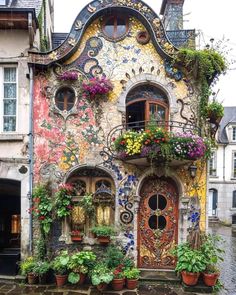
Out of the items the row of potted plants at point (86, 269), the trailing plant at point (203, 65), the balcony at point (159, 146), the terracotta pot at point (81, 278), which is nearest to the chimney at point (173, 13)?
the trailing plant at point (203, 65)

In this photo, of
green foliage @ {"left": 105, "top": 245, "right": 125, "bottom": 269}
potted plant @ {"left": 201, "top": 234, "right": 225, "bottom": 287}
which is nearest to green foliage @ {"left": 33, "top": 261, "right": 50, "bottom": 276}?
green foliage @ {"left": 105, "top": 245, "right": 125, "bottom": 269}

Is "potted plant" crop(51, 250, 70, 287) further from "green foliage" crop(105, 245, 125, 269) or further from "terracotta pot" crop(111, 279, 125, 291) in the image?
"terracotta pot" crop(111, 279, 125, 291)

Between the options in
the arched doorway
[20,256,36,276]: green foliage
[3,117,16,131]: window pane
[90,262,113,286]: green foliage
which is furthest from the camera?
the arched doorway

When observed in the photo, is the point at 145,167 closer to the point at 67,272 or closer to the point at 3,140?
the point at 67,272

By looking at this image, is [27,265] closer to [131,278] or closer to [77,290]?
[77,290]

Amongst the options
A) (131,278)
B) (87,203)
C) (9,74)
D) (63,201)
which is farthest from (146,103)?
(131,278)

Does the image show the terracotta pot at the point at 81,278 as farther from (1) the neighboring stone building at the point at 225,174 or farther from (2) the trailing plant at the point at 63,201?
(1) the neighboring stone building at the point at 225,174

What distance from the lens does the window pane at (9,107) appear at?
883 cm

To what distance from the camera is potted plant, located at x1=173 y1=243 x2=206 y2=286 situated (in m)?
7.41

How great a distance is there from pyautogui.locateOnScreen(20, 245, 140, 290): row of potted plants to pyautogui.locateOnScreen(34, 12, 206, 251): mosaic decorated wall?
635 mm

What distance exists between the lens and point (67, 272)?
25.5ft

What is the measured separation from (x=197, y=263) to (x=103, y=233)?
2.54 metres

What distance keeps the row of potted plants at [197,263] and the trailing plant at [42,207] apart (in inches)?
139

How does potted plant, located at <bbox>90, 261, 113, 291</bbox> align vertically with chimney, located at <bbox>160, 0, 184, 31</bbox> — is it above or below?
below
